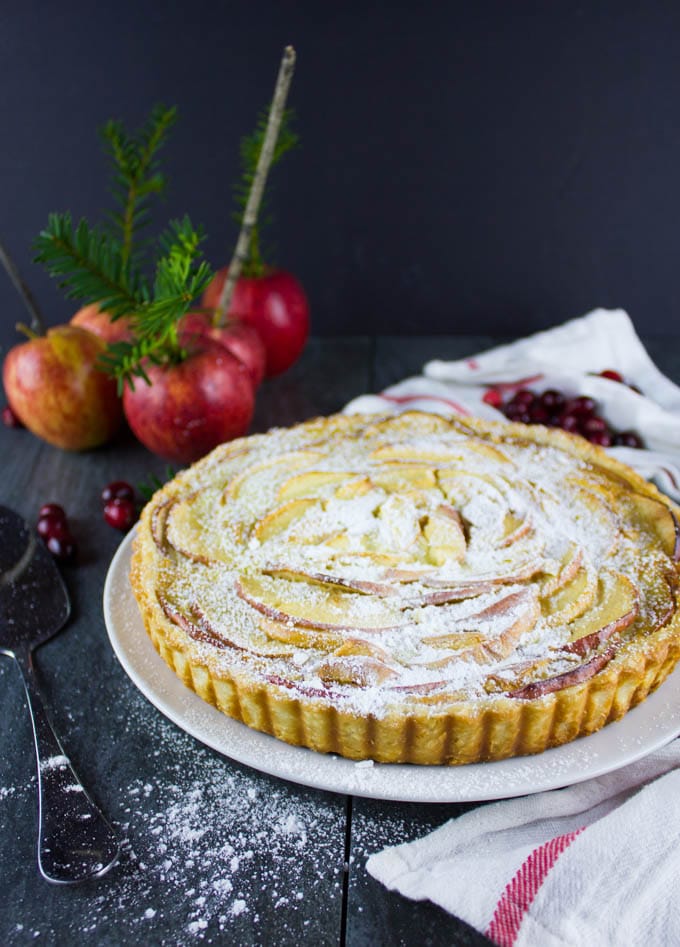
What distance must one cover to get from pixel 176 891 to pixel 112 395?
1.39m

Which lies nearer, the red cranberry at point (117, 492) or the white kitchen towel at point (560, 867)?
the white kitchen towel at point (560, 867)

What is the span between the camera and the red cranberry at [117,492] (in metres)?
2.09

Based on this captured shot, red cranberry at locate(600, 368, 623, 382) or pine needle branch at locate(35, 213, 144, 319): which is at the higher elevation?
pine needle branch at locate(35, 213, 144, 319)

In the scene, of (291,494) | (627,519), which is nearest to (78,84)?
(291,494)

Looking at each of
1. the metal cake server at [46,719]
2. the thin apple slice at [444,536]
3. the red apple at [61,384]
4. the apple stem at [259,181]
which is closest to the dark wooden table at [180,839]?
the metal cake server at [46,719]

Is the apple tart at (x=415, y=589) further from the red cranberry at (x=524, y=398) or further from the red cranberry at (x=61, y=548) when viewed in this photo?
the red cranberry at (x=524, y=398)

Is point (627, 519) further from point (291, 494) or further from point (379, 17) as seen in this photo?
point (379, 17)

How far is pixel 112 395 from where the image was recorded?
7.61 ft

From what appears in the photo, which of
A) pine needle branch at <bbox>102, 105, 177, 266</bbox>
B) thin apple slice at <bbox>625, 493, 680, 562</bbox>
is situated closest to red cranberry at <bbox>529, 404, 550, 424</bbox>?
thin apple slice at <bbox>625, 493, 680, 562</bbox>

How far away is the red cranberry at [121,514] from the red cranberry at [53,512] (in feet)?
0.33

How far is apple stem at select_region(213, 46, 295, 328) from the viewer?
6.79 ft

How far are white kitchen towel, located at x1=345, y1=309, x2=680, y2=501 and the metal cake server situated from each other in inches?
36.3

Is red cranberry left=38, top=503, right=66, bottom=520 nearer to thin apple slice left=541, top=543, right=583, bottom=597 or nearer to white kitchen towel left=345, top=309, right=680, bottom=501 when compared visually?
white kitchen towel left=345, top=309, right=680, bottom=501

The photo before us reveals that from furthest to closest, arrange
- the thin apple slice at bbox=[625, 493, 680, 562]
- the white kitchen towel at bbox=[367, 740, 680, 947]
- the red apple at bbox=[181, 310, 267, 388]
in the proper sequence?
1. the red apple at bbox=[181, 310, 267, 388]
2. the thin apple slice at bbox=[625, 493, 680, 562]
3. the white kitchen towel at bbox=[367, 740, 680, 947]
